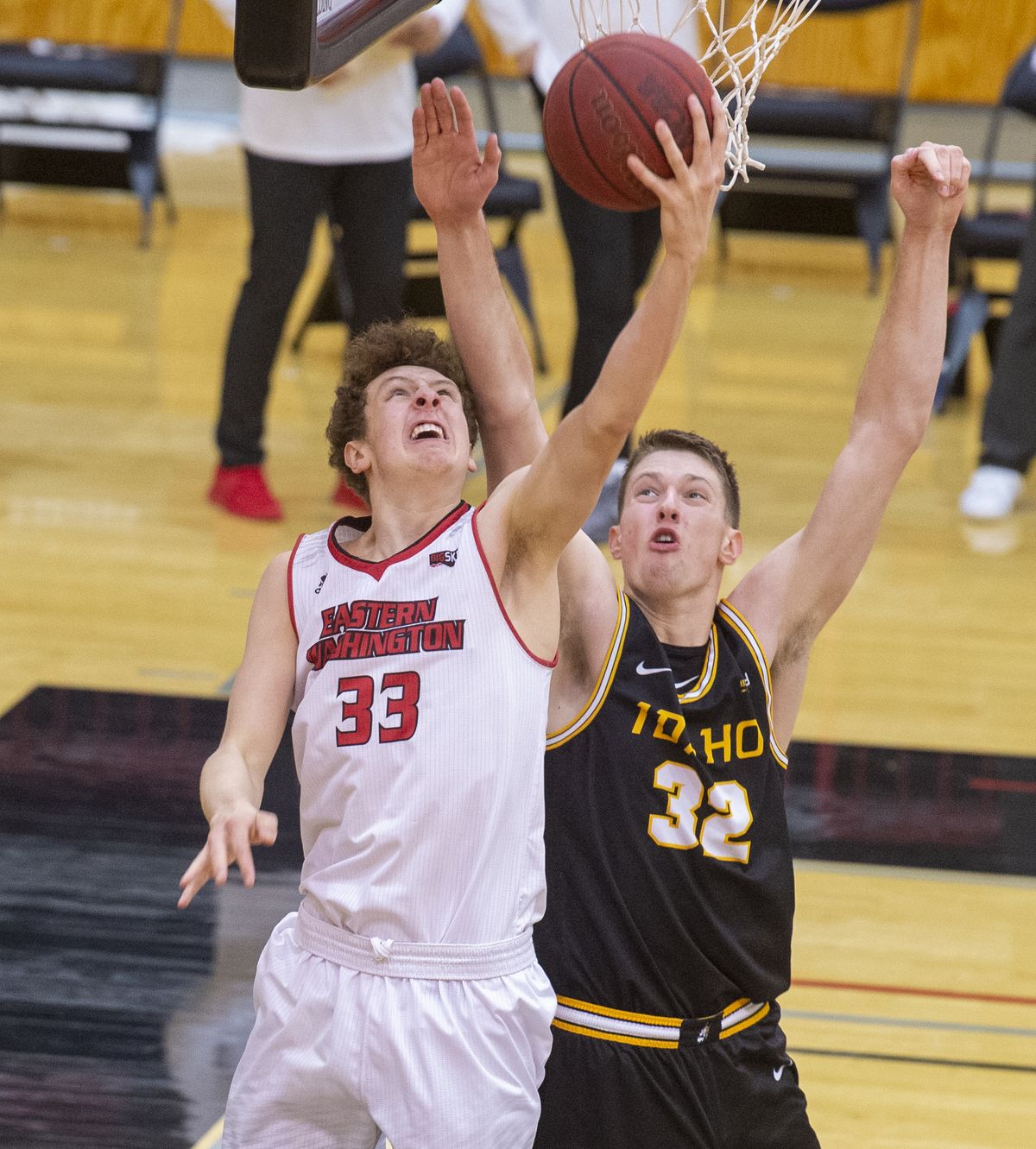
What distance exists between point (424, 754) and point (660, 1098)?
574mm

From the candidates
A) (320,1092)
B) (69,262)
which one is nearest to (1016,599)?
(320,1092)

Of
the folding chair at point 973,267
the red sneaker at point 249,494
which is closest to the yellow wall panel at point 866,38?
the folding chair at point 973,267

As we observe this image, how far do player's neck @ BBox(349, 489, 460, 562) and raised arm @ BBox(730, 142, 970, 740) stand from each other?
0.51 meters

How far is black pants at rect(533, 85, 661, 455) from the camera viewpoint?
17.9 ft

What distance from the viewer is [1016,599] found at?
211 inches

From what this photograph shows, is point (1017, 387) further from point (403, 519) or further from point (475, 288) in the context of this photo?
point (403, 519)

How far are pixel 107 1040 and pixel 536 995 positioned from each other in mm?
1168

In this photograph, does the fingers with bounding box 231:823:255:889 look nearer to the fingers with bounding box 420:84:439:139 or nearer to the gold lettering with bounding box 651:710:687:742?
the gold lettering with bounding box 651:710:687:742

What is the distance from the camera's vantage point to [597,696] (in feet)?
8.09

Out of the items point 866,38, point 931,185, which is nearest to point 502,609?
point 931,185

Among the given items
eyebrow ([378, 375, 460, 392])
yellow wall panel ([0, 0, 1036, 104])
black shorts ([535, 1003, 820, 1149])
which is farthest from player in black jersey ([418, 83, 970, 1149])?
yellow wall panel ([0, 0, 1036, 104])

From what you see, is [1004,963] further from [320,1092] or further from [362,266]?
[362,266]

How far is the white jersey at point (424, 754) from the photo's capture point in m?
2.19

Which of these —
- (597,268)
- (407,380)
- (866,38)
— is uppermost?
(866,38)
